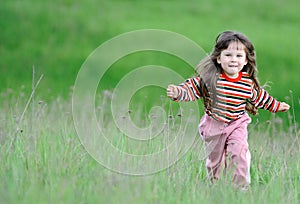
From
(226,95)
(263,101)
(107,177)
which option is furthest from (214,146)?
(107,177)

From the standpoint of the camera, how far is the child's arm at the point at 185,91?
5172 mm

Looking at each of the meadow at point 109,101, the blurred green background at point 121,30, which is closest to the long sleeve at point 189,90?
the meadow at point 109,101

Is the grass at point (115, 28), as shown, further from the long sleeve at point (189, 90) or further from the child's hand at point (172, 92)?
the child's hand at point (172, 92)

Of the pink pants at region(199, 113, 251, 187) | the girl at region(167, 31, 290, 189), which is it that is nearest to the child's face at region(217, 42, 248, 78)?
the girl at region(167, 31, 290, 189)

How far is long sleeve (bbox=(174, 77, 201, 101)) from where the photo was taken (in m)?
5.24

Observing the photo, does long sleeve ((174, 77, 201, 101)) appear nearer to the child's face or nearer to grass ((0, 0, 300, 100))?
the child's face

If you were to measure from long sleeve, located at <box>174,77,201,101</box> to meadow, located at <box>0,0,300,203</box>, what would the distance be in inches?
8.3

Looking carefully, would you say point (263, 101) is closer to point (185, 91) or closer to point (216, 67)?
point (216, 67)

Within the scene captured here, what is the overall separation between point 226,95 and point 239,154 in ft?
1.62

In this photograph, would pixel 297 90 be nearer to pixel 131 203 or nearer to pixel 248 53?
pixel 248 53

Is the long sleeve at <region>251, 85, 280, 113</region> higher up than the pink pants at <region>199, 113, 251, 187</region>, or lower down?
higher up

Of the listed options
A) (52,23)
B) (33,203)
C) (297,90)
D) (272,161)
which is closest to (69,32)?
(52,23)

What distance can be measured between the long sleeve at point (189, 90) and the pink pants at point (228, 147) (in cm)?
25

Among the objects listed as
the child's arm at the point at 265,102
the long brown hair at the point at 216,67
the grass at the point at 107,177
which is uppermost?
the long brown hair at the point at 216,67
